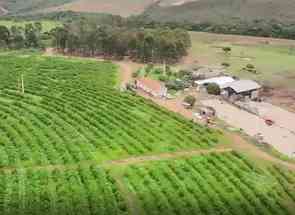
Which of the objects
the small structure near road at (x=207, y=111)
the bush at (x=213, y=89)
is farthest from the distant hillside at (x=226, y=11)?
the small structure near road at (x=207, y=111)

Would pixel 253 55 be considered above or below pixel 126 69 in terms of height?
above

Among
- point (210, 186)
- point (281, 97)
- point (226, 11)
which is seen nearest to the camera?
point (210, 186)

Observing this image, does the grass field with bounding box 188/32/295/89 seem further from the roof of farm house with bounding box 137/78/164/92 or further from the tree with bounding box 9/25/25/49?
the tree with bounding box 9/25/25/49

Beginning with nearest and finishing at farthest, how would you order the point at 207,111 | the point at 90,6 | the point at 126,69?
the point at 207,111 → the point at 126,69 → the point at 90,6

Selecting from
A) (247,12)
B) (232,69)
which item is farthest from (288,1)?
(232,69)

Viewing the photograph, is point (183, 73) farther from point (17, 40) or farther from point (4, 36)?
→ point (4, 36)

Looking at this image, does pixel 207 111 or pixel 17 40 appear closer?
pixel 207 111

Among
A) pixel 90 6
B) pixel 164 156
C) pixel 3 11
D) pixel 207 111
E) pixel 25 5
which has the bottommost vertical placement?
pixel 164 156

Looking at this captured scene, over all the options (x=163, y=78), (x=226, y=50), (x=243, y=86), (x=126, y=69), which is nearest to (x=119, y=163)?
(x=243, y=86)
